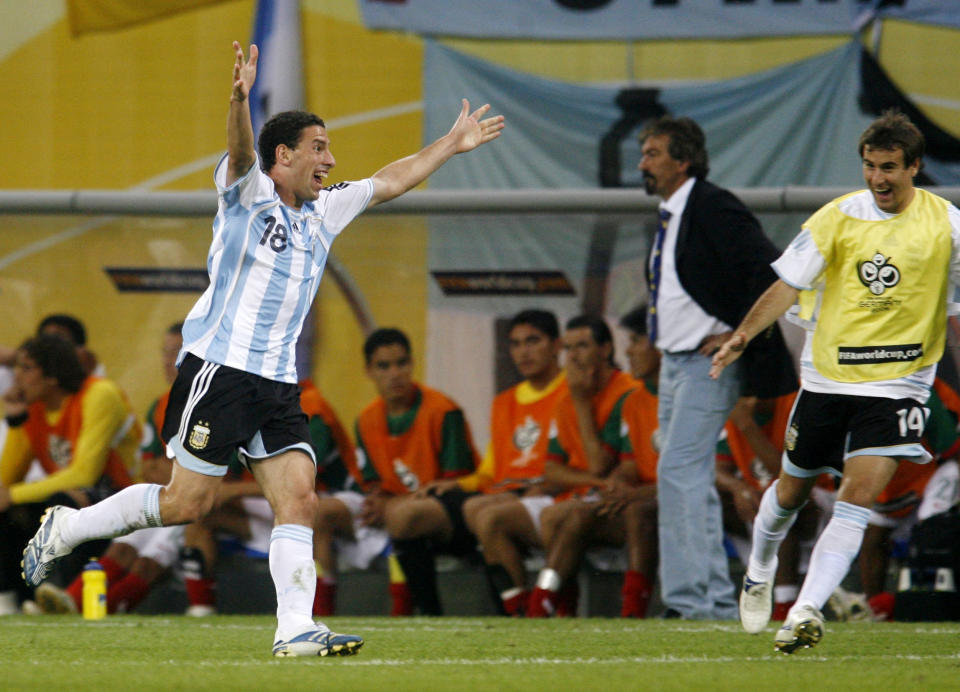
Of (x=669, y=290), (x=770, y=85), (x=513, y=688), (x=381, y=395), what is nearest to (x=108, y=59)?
(x=381, y=395)

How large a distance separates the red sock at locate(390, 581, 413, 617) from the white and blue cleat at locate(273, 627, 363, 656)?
3.04 m

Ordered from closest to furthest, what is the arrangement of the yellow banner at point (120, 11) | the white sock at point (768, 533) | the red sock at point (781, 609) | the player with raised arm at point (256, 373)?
the player with raised arm at point (256, 373) < the white sock at point (768, 533) < the red sock at point (781, 609) < the yellow banner at point (120, 11)

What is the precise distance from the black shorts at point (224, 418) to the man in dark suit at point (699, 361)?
2299mm

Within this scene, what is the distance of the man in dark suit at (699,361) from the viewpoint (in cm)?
695

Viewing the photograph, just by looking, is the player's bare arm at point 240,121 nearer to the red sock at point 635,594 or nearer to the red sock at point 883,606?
the red sock at point 635,594

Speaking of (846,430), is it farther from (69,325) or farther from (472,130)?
(69,325)

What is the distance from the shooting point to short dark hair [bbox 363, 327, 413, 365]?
334 inches

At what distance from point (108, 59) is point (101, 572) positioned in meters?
4.51

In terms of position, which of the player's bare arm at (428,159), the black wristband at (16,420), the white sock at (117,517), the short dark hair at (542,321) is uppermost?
the player's bare arm at (428,159)

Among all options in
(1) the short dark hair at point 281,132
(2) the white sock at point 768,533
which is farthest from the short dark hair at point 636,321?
(1) the short dark hair at point 281,132

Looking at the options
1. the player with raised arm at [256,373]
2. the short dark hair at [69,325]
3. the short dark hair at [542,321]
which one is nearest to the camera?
the player with raised arm at [256,373]

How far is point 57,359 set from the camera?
8578 mm

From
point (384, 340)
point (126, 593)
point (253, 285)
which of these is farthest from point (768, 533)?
point (126, 593)

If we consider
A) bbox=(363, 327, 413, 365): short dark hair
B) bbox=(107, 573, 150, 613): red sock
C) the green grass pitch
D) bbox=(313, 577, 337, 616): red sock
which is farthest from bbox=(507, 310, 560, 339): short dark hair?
bbox=(107, 573, 150, 613): red sock
